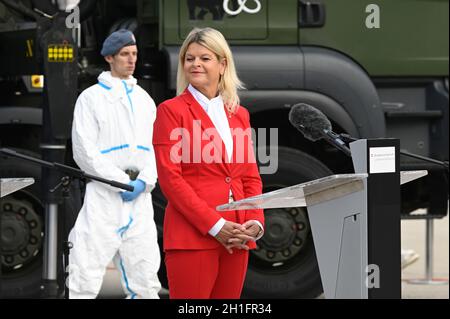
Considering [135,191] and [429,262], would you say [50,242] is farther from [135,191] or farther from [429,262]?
[429,262]

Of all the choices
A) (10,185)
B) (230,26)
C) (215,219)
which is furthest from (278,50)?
(10,185)

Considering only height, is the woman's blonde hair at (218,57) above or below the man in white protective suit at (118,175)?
above

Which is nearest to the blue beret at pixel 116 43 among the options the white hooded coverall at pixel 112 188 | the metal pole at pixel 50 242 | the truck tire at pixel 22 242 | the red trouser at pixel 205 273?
the white hooded coverall at pixel 112 188

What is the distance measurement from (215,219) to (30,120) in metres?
3.86

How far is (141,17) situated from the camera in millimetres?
8531

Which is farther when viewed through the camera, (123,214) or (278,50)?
(278,50)

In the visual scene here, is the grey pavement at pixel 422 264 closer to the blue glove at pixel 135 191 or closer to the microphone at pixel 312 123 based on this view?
the blue glove at pixel 135 191

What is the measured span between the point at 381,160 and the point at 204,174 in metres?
0.84

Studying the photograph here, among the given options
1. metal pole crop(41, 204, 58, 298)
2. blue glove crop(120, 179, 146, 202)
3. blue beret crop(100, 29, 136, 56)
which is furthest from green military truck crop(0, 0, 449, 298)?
blue glove crop(120, 179, 146, 202)

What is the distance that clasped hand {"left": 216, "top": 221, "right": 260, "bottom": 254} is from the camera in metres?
4.90

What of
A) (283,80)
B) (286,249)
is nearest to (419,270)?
(286,249)

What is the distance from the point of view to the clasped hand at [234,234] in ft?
16.1

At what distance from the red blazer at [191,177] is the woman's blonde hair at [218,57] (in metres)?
0.08

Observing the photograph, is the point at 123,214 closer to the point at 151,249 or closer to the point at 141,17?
the point at 151,249
